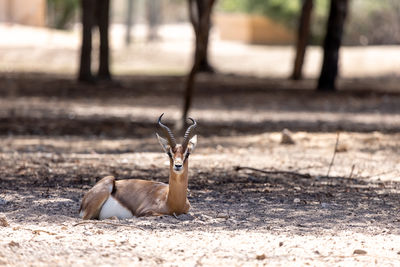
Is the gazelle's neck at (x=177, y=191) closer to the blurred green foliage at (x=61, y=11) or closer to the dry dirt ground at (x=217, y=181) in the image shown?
the dry dirt ground at (x=217, y=181)

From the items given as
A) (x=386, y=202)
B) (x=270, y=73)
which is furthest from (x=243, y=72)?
(x=386, y=202)

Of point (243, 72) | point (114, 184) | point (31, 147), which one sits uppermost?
point (114, 184)

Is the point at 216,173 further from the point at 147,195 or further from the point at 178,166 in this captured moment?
the point at 178,166

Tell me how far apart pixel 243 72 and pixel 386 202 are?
23077 mm

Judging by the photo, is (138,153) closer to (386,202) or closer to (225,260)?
(386,202)

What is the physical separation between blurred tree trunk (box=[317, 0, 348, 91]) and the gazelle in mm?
14915

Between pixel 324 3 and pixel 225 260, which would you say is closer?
pixel 225 260

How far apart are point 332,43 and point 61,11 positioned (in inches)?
1439

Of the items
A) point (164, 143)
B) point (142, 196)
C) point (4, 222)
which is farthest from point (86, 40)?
point (4, 222)

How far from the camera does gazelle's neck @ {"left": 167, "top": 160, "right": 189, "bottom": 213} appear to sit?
6.88 m

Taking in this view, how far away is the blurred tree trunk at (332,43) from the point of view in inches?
837

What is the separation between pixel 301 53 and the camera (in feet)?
85.2

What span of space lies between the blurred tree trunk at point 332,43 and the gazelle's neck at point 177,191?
49.9 feet

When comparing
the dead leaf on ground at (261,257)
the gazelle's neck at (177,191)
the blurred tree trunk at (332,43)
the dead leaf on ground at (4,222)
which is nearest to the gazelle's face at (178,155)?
the gazelle's neck at (177,191)
